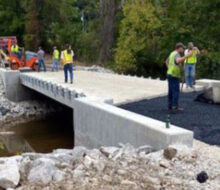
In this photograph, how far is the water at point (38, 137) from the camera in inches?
640

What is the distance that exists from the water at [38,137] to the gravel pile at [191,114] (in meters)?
5.46

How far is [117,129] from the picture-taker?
928cm

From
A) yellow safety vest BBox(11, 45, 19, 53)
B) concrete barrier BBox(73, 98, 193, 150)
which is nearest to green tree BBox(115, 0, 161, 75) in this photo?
yellow safety vest BBox(11, 45, 19, 53)

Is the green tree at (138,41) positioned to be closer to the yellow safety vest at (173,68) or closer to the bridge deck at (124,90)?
the bridge deck at (124,90)

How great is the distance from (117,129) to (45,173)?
3256mm

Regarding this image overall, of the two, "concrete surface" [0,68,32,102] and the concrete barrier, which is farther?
"concrete surface" [0,68,32,102]

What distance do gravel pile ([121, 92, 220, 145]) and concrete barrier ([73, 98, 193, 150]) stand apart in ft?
3.59

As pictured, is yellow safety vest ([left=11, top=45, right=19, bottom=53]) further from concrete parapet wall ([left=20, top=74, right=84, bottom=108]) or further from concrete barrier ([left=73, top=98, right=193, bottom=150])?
concrete barrier ([left=73, top=98, right=193, bottom=150])

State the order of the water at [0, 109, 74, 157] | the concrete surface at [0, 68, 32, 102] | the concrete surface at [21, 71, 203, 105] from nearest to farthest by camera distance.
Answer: the concrete surface at [21, 71, 203, 105], the water at [0, 109, 74, 157], the concrete surface at [0, 68, 32, 102]

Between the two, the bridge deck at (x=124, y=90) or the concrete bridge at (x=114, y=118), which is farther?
the bridge deck at (x=124, y=90)

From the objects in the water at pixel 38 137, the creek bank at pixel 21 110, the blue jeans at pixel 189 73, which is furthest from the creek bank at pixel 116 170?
the creek bank at pixel 21 110

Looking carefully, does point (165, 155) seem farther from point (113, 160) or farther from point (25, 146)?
point (25, 146)

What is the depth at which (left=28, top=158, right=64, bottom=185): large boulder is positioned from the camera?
6.20m

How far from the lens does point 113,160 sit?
6.93 meters
